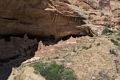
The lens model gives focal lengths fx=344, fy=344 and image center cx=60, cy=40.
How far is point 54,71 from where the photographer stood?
697 inches

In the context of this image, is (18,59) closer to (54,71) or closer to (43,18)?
(43,18)

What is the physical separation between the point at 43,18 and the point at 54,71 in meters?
4.18

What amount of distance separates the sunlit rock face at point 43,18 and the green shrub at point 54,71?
11.5ft

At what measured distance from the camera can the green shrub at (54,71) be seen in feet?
57.3

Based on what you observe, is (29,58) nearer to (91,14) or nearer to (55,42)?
(55,42)

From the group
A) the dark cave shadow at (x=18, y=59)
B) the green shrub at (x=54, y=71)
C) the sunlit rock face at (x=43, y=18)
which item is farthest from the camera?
the sunlit rock face at (x=43, y=18)

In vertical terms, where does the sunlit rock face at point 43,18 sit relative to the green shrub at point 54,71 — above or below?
above

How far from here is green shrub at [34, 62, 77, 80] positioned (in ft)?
57.3

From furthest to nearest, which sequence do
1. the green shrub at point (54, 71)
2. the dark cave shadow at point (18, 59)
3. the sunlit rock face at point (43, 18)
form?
the sunlit rock face at point (43, 18)
the dark cave shadow at point (18, 59)
the green shrub at point (54, 71)

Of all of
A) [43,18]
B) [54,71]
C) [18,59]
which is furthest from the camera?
[43,18]

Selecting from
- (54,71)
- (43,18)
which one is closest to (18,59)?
(43,18)

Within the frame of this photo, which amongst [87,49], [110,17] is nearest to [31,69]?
[87,49]

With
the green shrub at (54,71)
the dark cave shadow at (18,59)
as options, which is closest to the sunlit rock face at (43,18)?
the dark cave shadow at (18,59)

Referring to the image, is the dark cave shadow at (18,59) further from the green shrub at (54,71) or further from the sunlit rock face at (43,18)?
the green shrub at (54,71)
